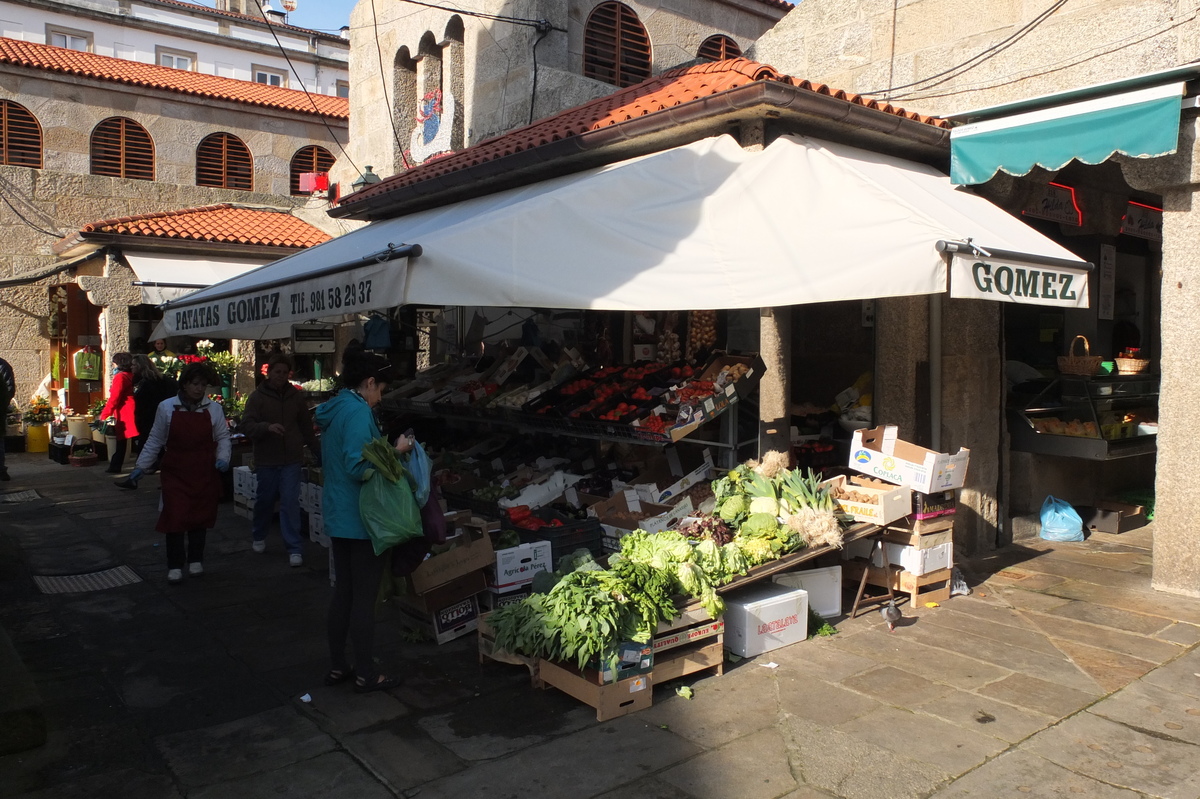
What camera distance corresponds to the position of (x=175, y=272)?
14477 mm

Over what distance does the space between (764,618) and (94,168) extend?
17529 mm

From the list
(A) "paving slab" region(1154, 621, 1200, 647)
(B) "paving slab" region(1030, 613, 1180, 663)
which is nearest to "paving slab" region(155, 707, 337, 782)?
(B) "paving slab" region(1030, 613, 1180, 663)

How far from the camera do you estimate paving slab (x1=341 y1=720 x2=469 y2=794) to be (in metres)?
3.84

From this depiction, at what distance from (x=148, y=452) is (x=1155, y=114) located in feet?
24.4

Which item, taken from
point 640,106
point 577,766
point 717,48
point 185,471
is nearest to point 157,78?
point 717,48

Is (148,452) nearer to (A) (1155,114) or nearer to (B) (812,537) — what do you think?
(B) (812,537)

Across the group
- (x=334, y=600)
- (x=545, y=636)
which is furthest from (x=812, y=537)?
(x=334, y=600)

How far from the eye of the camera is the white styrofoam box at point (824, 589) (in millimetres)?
5883

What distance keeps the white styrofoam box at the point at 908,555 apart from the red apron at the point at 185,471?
4838mm

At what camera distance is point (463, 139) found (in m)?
12.7

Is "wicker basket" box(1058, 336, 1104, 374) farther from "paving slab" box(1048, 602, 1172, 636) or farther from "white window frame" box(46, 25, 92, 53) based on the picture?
"white window frame" box(46, 25, 92, 53)

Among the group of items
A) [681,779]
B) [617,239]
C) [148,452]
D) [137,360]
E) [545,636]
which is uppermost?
[617,239]

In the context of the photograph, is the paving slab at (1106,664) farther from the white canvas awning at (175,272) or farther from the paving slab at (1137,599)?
the white canvas awning at (175,272)

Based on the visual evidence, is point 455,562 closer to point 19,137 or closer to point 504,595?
point 504,595
